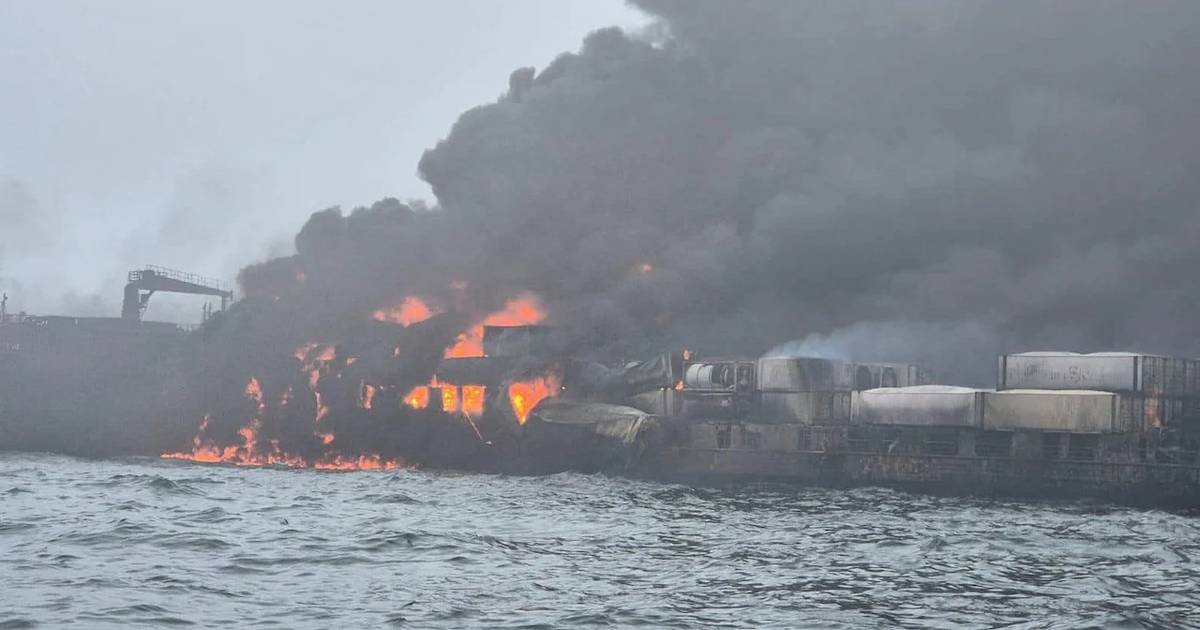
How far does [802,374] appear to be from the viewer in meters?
89.6

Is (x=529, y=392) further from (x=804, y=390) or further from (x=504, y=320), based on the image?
(x=804, y=390)

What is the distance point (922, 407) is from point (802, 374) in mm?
9992

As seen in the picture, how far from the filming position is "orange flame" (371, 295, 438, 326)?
4779 inches

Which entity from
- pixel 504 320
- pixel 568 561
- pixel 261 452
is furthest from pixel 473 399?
pixel 568 561

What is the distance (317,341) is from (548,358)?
27405mm

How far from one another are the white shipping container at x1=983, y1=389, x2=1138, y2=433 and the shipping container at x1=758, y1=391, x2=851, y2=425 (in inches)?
429

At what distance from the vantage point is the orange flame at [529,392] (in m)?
99.6

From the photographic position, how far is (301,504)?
62312 mm

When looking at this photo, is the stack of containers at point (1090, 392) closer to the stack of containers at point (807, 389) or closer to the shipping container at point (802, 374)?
the stack of containers at point (807, 389)

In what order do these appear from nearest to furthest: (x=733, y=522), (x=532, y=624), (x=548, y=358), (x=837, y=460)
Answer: (x=532, y=624) < (x=733, y=522) < (x=837, y=460) < (x=548, y=358)

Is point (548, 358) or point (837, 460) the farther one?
point (548, 358)

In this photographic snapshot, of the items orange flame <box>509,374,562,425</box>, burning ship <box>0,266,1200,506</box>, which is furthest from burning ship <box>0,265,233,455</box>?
orange flame <box>509,374,562,425</box>

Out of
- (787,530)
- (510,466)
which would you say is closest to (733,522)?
(787,530)

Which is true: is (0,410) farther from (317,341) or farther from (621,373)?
(621,373)
